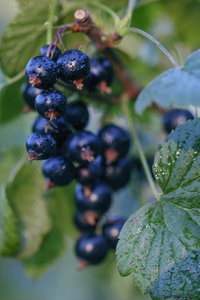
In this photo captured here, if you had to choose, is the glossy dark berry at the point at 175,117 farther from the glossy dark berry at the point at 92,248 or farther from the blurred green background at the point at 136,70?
the glossy dark berry at the point at 92,248

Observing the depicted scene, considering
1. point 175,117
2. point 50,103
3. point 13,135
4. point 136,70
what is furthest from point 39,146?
point 136,70

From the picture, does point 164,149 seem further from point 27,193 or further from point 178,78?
point 27,193

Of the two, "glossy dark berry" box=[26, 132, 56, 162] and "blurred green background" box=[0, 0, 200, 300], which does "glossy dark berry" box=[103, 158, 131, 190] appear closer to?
"blurred green background" box=[0, 0, 200, 300]

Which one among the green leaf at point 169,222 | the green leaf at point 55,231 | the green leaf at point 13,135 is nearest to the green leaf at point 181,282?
the green leaf at point 169,222

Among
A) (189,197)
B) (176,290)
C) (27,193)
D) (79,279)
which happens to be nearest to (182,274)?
(176,290)

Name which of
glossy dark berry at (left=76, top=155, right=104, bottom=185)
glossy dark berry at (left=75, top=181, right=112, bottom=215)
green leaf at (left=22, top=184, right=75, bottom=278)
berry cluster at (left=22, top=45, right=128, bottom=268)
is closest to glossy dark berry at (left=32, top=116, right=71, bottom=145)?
berry cluster at (left=22, top=45, right=128, bottom=268)

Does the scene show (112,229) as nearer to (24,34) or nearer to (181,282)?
(181,282)
